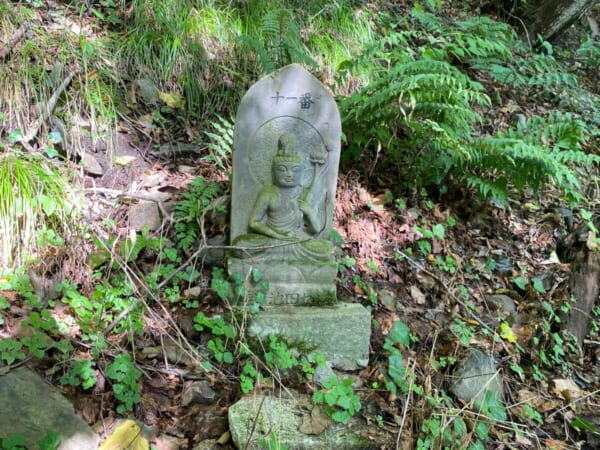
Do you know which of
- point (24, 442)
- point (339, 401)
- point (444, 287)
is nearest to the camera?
point (24, 442)

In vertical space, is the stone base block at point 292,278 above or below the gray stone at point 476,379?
above

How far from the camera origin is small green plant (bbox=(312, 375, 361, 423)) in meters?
2.60

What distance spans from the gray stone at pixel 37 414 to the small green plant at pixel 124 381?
0.22 m

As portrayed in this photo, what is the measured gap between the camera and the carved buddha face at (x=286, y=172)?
3.06m

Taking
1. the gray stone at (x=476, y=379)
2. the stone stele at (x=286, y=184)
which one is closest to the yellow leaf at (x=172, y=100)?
the stone stele at (x=286, y=184)

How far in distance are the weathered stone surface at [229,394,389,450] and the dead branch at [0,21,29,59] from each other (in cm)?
332

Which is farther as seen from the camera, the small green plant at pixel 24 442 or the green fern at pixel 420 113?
the green fern at pixel 420 113

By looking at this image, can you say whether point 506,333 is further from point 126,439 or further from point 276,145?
point 126,439

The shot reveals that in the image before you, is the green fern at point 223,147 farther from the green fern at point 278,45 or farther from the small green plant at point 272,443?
the small green plant at point 272,443

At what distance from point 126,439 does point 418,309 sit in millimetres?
2281

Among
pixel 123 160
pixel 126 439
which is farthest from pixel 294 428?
pixel 123 160

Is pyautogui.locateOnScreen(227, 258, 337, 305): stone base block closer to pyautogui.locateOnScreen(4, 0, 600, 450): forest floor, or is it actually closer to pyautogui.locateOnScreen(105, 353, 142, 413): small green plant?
pyautogui.locateOnScreen(4, 0, 600, 450): forest floor

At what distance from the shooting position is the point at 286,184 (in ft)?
10.2

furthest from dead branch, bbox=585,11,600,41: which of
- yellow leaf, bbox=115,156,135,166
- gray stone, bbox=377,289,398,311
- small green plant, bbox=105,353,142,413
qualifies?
small green plant, bbox=105,353,142,413
